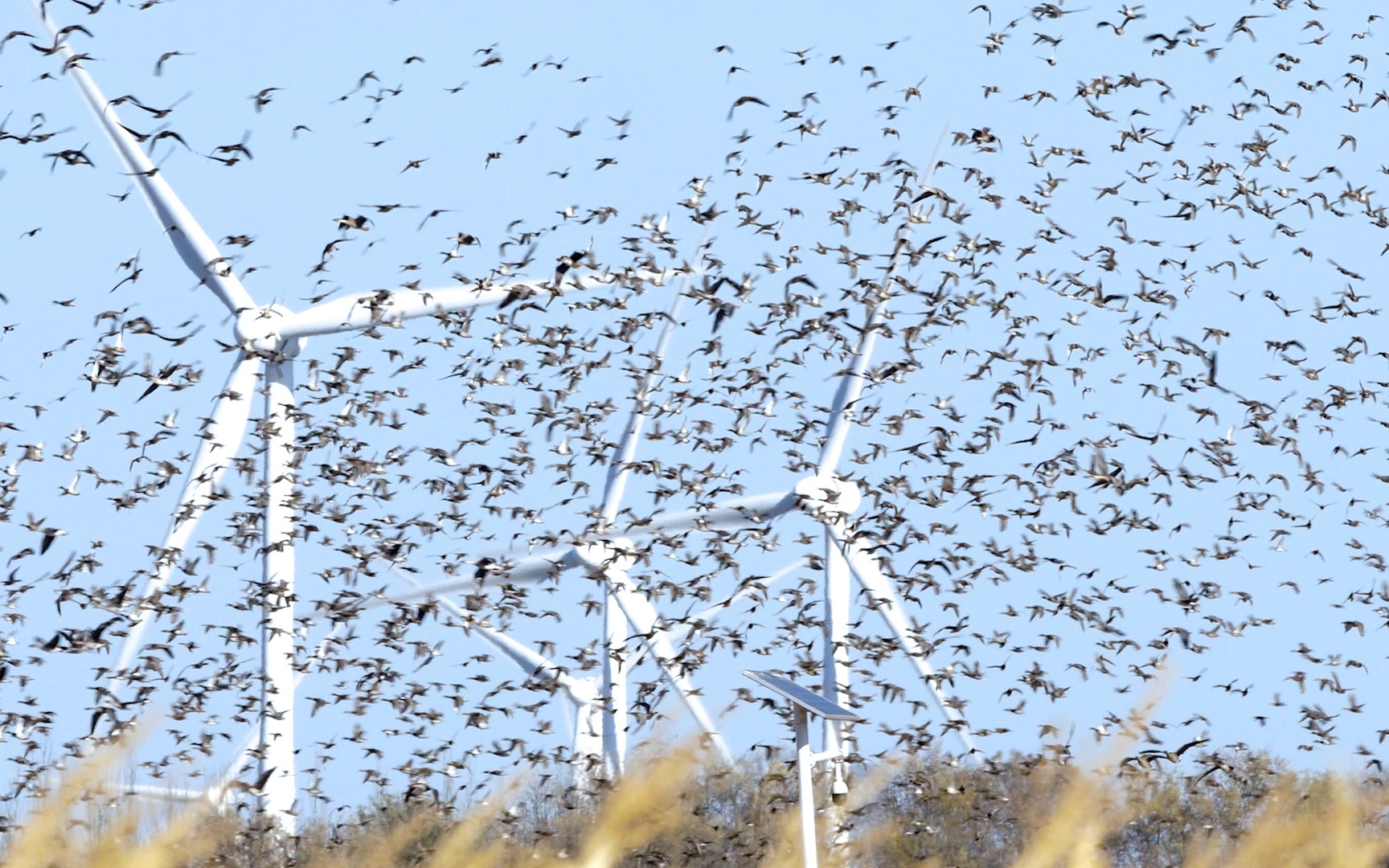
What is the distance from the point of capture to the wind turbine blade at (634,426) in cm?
3567

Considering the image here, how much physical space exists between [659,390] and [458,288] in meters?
5.86

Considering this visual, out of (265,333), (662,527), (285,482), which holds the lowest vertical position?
(662,527)

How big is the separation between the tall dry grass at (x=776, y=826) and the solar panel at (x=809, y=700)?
1.52 feet

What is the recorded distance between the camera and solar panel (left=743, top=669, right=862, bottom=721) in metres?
13.0

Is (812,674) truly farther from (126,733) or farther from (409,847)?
(126,733)

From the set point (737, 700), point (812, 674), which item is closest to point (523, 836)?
point (812, 674)

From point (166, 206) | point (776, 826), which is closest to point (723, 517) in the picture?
point (776, 826)

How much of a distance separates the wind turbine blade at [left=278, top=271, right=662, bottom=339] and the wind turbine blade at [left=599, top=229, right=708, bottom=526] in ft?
14.0

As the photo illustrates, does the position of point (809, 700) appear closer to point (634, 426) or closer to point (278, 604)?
point (278, 604)

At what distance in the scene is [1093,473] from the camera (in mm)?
29016

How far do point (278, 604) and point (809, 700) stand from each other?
59.7ft

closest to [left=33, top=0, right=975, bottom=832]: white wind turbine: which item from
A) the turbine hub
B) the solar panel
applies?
the turbine hub

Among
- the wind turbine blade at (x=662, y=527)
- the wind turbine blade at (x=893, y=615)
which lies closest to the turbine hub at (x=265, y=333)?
the wind turbine blade at (x=662, y=527)

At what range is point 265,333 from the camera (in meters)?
30.6
